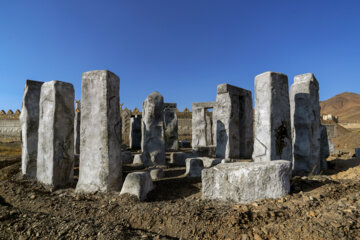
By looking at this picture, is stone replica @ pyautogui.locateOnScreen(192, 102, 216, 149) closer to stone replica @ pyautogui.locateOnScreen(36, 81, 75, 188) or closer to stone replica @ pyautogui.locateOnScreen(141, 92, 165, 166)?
stone replica @ pyautogui.locateOnScreen(141, 92, 165, 166)

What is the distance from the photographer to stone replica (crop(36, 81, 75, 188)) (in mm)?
4820

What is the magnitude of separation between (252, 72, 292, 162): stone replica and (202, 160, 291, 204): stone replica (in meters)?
1.62

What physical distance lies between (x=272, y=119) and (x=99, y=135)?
12.5 feet

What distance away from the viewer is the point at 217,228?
9.11 feet

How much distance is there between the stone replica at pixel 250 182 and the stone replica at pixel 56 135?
3.41m

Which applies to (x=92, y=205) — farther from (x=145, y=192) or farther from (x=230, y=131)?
(x=230, y=131)

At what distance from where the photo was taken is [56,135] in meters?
4.84

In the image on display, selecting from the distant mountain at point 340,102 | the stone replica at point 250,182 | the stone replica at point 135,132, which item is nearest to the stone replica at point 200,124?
the stone replica at point 135,132

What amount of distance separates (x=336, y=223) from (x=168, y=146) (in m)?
10.0

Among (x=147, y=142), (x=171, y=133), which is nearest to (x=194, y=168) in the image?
(x=147, y=142)

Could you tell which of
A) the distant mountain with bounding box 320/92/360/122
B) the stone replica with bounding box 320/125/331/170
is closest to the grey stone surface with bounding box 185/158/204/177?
the stone replica with bounding box 320/125/331/170

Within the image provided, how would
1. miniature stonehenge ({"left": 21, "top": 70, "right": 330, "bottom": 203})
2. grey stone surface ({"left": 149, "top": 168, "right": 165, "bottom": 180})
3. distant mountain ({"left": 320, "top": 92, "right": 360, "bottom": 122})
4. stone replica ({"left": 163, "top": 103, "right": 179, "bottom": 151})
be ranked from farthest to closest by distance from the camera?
distant mountain ({"left": 320, "top": 92, "right": 360, "bottom": 122}), stone replica ({"left": 163, "top": 103, "right": 179, "bottom": 151}), grey stone surface ({"left": 149, "top": 168, "right": 165, "bottom": 180}), miniature stonehenge ({"left": 21, "top": 70, "right": 330, "bottom": 203})

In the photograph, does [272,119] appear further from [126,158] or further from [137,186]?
[126,158]

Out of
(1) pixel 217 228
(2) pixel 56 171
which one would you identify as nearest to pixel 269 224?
(1) pixel 217 228
